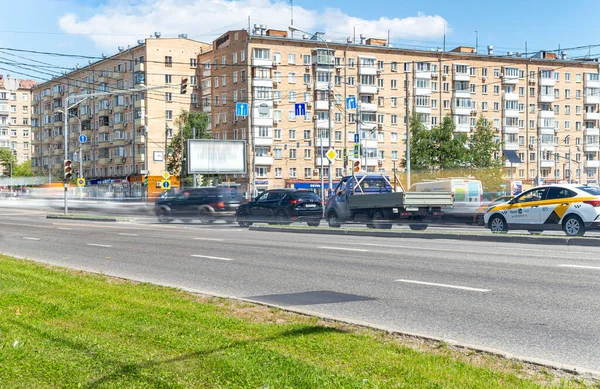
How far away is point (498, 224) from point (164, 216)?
19306 mm

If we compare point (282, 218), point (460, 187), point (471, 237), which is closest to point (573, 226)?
point (471, 237)

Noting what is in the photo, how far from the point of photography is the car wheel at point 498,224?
76.7ft

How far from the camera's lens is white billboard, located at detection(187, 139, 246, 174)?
163ft

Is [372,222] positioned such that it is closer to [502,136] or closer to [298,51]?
[298,51]

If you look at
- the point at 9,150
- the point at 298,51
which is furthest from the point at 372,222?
the point at 9,150

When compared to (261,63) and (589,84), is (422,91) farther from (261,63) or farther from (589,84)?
(589,84)

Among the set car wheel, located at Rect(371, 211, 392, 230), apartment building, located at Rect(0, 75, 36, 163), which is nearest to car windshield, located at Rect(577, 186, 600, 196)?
car wheel, located at Rect(371, 211, 392, 230)

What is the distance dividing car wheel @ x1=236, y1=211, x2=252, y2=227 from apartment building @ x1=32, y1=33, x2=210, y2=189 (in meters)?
50.8

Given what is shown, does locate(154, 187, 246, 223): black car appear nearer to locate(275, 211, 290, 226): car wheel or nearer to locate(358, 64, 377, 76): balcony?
locate(275, 211, 290, 226): car wheel

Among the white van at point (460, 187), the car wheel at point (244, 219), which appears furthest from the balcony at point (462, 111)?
the car wheel at point (244, 219)

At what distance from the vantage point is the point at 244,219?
105 ft

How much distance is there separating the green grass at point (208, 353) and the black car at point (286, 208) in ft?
73.2

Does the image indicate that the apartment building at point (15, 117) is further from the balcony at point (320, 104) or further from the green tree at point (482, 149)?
the green tree at point (482, 149)

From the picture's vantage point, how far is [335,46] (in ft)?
282
